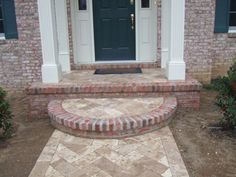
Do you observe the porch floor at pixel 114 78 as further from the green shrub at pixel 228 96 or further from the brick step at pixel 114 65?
the green shrub at pixel 228 96

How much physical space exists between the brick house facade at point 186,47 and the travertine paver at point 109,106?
69.6 inches

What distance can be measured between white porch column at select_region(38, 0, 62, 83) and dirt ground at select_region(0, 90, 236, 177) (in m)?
0.82

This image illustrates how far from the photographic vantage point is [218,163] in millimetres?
3209

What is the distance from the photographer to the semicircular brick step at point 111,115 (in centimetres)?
376

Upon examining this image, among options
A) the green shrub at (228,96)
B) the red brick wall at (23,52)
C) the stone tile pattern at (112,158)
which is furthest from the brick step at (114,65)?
the stone tile pattern at (112,158)

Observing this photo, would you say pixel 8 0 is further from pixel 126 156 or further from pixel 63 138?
pixel 126 156

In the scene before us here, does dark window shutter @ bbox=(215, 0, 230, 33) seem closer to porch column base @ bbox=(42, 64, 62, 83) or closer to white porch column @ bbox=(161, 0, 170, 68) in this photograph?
white porch column @ bbox=(161, 0, 170, 68)

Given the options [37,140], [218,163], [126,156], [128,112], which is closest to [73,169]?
[126,156]

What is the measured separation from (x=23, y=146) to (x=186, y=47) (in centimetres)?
377

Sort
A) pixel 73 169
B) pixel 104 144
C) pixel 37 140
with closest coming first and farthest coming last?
pixel 73 169 < pixel 104 144 < pixel 37 140

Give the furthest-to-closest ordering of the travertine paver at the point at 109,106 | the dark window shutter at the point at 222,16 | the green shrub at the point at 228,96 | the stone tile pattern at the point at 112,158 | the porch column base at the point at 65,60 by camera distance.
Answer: the porch column base at the point at 65,60 → the dark window shutter at the point at 222,16 → the travertine paver at the point at 109,106 → the green shrub at the point at 228,96 → the stone tile pattern at the point at 112,158

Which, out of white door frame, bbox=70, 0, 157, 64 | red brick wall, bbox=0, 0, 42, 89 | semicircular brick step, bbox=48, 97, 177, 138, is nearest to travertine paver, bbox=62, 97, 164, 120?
semicircular brick step, bbox=48, 97, 177, 138

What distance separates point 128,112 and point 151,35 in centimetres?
264

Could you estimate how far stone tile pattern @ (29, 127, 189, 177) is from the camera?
3.03 metres
